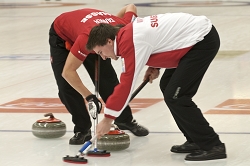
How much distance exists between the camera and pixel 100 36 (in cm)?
459

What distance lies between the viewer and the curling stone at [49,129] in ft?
19.0

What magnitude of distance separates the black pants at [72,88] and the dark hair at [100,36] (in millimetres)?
1038

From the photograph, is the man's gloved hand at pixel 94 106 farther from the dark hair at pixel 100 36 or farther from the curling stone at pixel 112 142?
the dark hair at pixel 100 36

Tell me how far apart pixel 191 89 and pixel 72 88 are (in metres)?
1.17

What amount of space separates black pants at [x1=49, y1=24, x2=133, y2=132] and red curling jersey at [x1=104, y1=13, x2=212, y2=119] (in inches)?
38.0

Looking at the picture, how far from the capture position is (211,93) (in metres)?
7.63

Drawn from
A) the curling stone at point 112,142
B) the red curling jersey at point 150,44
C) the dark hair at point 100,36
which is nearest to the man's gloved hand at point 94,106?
the curling stone at point 112,142

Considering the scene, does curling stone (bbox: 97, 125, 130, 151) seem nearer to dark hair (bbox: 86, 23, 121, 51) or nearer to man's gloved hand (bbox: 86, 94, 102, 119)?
man's gloved hand (bbox: 86, 94, 102, 119)

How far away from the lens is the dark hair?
15.0 ft

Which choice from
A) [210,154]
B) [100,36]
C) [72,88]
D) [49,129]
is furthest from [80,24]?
[210,154]

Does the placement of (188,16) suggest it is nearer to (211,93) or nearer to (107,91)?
(107,91)

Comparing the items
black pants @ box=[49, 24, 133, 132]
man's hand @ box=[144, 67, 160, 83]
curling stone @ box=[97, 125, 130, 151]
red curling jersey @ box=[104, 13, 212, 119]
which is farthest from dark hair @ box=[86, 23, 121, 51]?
black pants @ box=[49, 24, 133, 132]

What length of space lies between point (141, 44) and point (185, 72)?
441 millimetres

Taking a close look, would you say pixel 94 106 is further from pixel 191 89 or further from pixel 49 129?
pixel 49 129
